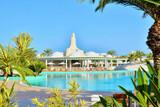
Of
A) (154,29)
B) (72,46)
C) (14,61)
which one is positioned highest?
(72,46)

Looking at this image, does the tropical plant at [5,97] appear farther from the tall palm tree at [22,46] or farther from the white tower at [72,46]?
the white tower at [72,46]

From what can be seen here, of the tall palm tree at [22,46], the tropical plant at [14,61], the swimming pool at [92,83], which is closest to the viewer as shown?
the tropical plant at [14,61]

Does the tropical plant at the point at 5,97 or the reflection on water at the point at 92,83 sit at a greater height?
the reflection on water at the point at 92,83

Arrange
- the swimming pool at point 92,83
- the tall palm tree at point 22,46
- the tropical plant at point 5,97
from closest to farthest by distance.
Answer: the tropical plant at point 5,97
the tall palm tree at point 22,46
the swimming pool at point 92,83

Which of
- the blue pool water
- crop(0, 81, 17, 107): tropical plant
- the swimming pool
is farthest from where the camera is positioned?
the blue pool water

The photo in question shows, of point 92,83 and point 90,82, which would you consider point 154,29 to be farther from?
point 90,82

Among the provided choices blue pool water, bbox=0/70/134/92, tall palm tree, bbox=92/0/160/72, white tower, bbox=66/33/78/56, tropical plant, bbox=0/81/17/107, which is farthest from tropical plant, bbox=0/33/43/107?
white tower, bbox=66/33/78/56

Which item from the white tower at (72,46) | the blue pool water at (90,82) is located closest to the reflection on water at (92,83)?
the blue pool water at (90,82)

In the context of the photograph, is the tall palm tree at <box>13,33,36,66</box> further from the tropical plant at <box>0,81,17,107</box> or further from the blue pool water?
the blue pool water

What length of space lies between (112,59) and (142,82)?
68789 mm

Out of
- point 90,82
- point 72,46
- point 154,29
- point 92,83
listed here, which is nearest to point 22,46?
point 154,29

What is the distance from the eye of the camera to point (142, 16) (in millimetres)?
13414

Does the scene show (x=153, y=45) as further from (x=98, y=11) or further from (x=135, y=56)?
(x=135, y=56)

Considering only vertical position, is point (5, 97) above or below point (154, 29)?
below
